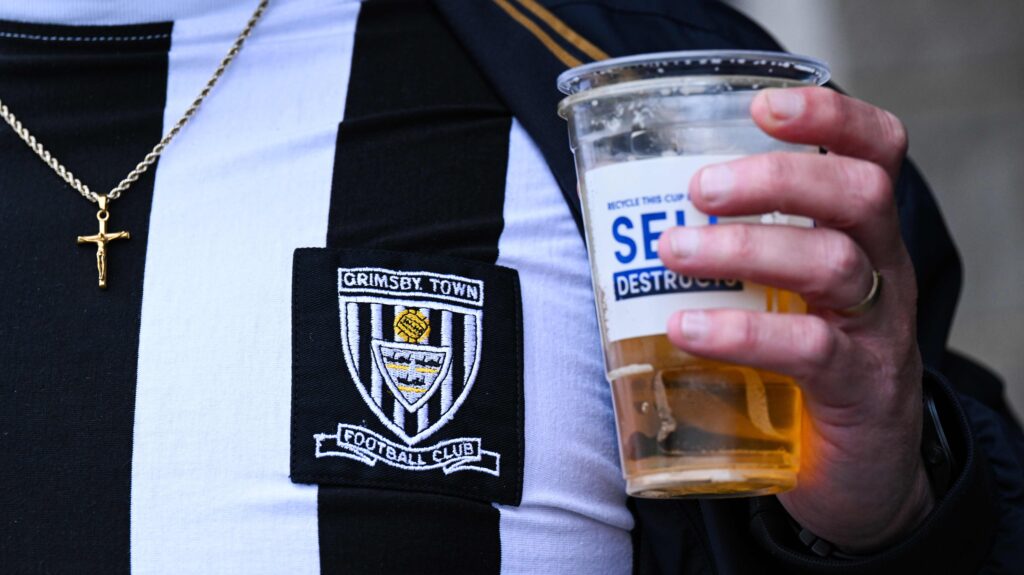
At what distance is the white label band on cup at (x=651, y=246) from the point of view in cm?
Answer: 101

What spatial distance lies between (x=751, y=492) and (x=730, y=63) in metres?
0.36

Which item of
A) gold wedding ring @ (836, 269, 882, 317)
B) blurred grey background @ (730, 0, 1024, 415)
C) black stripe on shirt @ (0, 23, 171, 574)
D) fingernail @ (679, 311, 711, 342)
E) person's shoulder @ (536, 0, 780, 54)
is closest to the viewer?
fingernail @ (679, 311, 711, 342)

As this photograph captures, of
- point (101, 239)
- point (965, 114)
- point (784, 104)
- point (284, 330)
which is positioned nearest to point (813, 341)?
point (784, 104)

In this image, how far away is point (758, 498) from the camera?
1.37 m

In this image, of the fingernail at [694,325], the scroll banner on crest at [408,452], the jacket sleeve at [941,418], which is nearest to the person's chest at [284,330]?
the scroll banner on crest at [408,452]

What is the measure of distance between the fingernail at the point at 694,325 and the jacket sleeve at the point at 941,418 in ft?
1.45

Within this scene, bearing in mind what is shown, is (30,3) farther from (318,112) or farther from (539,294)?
(539,294)

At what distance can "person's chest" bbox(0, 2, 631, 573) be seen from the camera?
1259 millimetres

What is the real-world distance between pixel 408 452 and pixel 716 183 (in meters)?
0.47

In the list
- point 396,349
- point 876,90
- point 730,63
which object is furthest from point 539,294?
point 876,90

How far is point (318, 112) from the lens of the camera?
146 cm

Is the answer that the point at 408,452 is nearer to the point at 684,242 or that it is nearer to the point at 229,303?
the point at 229,303

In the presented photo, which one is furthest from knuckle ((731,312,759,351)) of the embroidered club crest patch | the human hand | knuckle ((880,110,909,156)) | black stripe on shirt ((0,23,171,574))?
black stripe on shirt ((0,23,171,574))

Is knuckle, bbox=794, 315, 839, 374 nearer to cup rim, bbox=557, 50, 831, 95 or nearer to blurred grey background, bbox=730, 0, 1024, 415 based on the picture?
cup rim, bbox=557, 50, 831, 95
